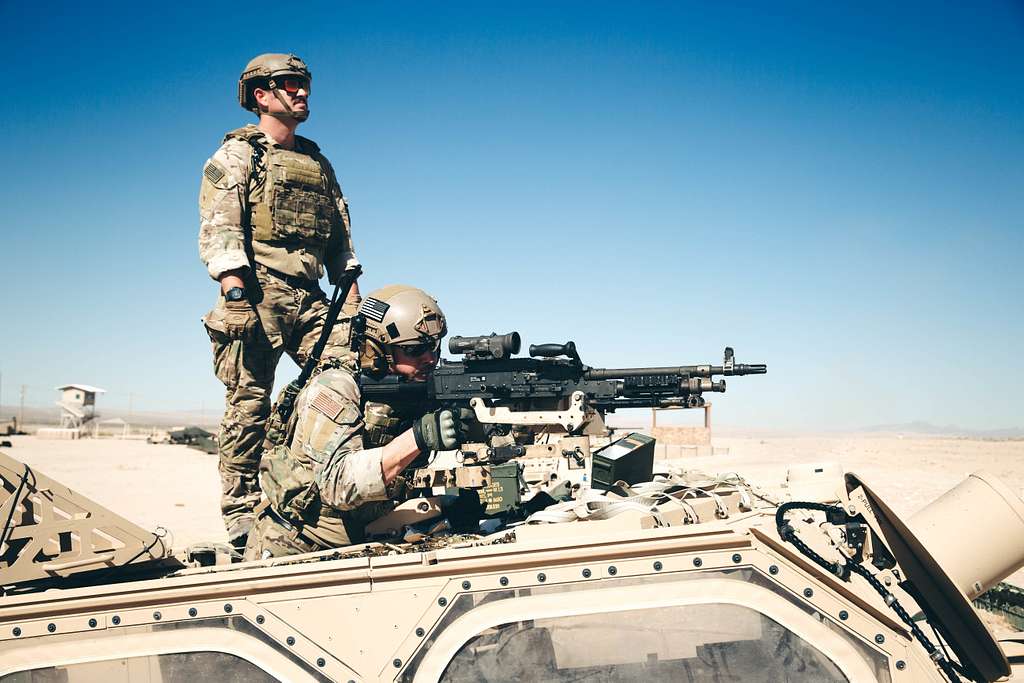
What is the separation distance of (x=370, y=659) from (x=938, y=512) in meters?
2.09

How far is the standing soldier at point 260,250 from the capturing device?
521 centimetres

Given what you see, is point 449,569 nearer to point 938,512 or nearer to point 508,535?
point 508,535

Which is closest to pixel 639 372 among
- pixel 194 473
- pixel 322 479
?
pixel 322 479

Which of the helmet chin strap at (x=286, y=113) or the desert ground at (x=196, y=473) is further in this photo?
the desert ground at (x=196, y=473)

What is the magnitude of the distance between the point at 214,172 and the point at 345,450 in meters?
2.83

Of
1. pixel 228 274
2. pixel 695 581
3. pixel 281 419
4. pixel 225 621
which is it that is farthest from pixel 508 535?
pixel 228 274

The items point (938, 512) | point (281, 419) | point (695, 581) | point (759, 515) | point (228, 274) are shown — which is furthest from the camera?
point (228, 274)

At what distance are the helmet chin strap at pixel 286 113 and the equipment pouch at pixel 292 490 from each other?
2.79 metres

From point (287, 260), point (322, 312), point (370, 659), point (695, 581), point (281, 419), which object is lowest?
point (370, 659)

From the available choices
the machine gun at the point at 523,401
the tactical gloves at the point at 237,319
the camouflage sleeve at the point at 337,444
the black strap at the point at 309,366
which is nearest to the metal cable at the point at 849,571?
the camouflage sleeve at the point at 337,444

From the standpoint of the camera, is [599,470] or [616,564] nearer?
[616,564]

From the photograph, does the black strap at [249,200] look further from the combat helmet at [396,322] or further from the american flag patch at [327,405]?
the american flag patch at [327,405]

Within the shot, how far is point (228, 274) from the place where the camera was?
511cm

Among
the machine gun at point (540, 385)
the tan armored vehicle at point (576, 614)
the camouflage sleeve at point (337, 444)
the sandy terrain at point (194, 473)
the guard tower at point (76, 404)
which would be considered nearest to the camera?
the tan armored vehicle at point (576, 614)
